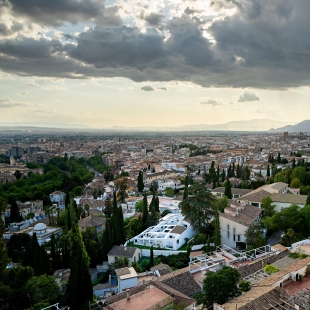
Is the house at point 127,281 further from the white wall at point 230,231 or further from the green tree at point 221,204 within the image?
the green tree at point 221,204

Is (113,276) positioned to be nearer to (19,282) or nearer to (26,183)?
(19,282)

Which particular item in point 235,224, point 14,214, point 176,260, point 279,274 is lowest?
point 14,214

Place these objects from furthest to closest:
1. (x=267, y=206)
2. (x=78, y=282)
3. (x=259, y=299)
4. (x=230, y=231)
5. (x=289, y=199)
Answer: (x=289, y=199) < (x=267, y=206) < (x=230, y=231) < (x=78, y=282) < (x=259, y=299)

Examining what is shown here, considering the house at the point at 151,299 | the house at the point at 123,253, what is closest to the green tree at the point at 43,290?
the house at the point at 151,299

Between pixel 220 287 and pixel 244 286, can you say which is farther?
pixel 244 286

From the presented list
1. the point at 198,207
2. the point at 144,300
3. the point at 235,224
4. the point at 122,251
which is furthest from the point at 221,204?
the point at 144,300

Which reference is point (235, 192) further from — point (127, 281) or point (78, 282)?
point (78, 282)

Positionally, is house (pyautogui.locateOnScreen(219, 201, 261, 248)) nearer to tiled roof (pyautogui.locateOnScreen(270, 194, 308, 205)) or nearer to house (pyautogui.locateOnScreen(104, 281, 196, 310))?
tiled roof (pyautogui.locateOnScreen(270, 194, 308, 205))
